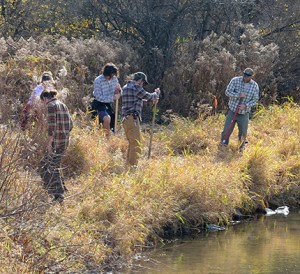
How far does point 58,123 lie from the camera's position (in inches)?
384

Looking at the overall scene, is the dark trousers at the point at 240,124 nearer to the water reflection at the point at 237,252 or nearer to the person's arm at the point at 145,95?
the water reflection at the point at 237,252

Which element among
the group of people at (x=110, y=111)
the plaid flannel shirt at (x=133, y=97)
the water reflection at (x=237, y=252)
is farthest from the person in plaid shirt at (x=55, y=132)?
the plaid flannel shirt at (x=133, y=97)

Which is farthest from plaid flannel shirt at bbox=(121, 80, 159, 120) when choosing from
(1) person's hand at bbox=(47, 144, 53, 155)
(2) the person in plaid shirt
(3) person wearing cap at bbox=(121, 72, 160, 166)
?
(1) person's hand at bbox=(47, 144, 53, 155)

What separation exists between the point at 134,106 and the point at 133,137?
1.74ft

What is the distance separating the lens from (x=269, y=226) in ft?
39.5

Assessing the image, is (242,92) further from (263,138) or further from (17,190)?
(17,190)

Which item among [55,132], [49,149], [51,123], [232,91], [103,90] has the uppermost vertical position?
[232,91]

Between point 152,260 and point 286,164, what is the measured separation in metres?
4.74

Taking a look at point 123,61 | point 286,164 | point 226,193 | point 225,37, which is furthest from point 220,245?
point 225,37

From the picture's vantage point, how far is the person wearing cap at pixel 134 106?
11.5m

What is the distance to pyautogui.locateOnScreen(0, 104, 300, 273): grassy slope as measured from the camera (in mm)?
8406

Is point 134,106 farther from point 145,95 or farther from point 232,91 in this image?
point 232,91

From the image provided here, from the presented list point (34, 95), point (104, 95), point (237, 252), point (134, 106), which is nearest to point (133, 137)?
point (134, 106)

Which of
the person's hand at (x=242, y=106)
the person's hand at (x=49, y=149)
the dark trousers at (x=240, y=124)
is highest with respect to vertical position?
the person's hand at (x=242, y=106)
